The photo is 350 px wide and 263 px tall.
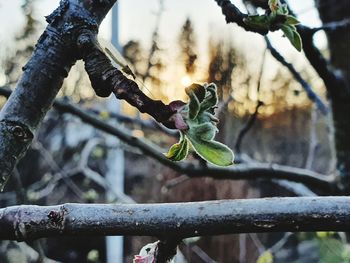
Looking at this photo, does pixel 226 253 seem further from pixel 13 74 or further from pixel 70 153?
pixel 13 74

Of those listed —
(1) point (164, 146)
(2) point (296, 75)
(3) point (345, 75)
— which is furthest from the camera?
(1) point (164, 146)

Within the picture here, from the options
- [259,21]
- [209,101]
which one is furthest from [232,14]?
[209,101]

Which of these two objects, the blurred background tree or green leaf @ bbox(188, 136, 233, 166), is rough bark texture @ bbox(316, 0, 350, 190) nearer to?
the blurred background tree

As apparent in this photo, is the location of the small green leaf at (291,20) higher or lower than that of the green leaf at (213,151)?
higher

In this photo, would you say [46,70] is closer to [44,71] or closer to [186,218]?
[44,71]

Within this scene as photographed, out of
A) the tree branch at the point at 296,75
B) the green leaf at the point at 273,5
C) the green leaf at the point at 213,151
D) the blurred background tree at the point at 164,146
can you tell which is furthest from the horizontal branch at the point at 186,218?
the blurred background tree at the point at 164,146

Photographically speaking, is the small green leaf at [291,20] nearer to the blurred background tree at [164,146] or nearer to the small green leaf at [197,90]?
the small green leaf at [197,90]
